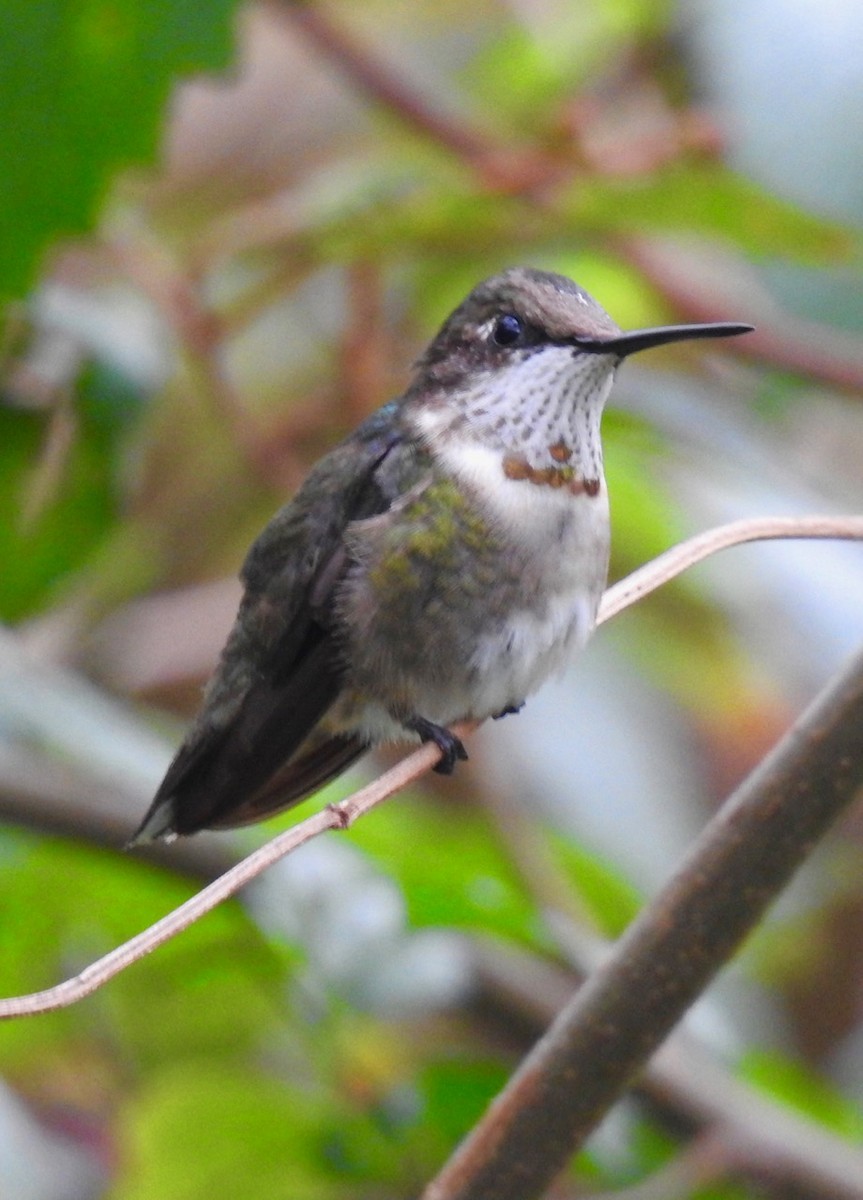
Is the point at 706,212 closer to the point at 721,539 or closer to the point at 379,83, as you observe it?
the point at 379,83

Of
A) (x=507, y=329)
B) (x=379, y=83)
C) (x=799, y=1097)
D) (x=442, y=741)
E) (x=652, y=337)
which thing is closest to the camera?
(x=652, y=337)

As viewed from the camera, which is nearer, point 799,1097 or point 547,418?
point 547,418

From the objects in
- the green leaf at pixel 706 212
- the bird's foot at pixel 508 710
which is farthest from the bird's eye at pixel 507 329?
the green leaf at pixel 706 212

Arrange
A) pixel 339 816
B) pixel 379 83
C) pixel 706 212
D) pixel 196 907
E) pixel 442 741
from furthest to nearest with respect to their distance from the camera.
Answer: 1. pixel 379 83
2. pixel 706 212
3. pixel 442 741
4. pixel 339 816
5. pixel 196 907

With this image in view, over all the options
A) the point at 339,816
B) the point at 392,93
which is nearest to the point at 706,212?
the point at 392,93

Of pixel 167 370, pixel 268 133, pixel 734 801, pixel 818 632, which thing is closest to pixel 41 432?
pixel 167 370

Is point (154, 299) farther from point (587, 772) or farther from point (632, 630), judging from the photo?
point (632, 630)

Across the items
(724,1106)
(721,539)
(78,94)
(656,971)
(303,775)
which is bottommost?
(724,1106)
